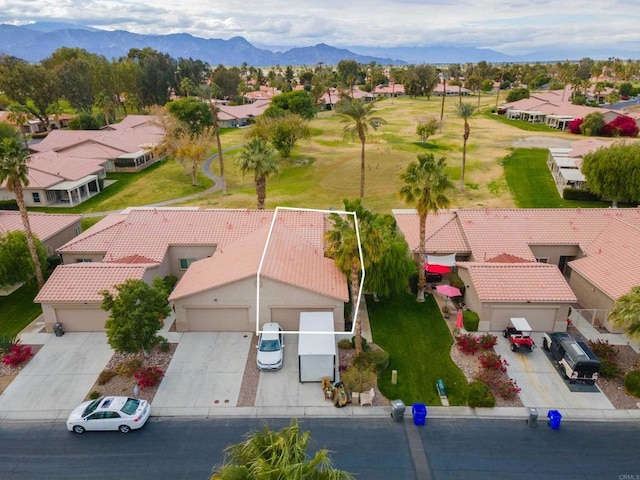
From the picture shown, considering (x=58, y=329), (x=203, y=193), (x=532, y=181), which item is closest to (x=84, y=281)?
(x=58, y=329)

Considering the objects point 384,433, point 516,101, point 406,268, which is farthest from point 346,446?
point 516,101

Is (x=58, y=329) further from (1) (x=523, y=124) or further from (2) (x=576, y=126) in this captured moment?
(1) (x=523, y=124)

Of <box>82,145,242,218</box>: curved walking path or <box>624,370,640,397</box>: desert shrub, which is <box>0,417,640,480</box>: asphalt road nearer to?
<box>624,370,640,397</box>: desert shrub

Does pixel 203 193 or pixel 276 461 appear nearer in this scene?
pixel 276 461

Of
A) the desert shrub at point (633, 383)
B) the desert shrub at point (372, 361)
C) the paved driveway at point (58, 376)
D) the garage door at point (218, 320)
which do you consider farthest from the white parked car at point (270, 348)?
the desert shrub at point (633, 383)

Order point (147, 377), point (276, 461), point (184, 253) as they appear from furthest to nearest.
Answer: point (184, 253), point (147, 377), point (276, 461)
